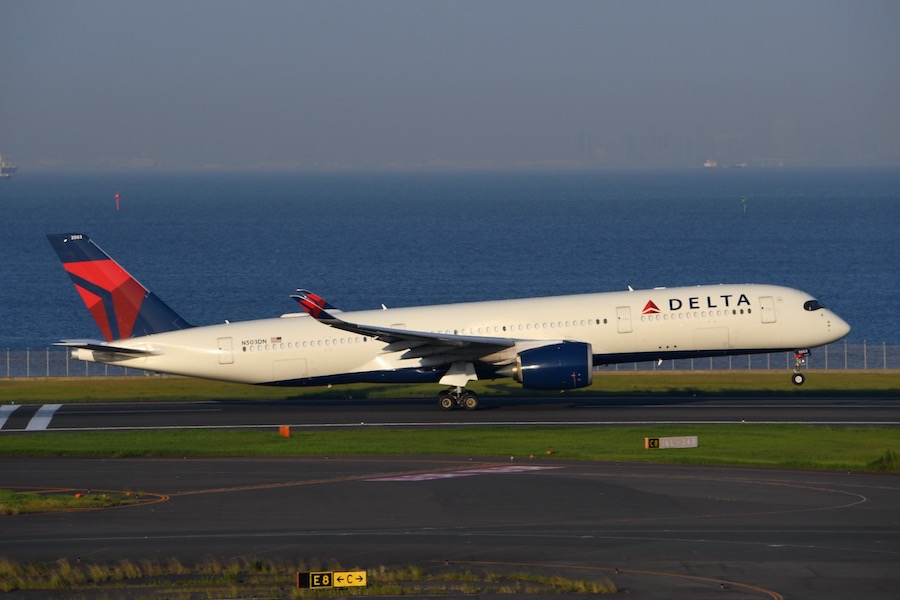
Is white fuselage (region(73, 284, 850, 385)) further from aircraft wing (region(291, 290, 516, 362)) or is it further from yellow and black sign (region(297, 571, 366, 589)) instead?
yellow and black sign (region(297, 571, 366, 589))

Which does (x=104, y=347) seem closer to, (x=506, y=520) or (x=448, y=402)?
(x=448, y=402)

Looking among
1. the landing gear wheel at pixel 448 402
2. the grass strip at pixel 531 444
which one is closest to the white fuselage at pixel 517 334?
the landing gear wheel at pixel 448 402

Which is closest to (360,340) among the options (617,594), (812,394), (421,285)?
(812,394)

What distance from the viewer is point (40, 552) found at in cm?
2739

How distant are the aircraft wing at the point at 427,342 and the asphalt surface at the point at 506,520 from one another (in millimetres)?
8542

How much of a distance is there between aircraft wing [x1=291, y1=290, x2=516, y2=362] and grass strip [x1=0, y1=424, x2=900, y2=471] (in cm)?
371

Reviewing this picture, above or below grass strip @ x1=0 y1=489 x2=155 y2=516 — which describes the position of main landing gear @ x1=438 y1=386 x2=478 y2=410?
above

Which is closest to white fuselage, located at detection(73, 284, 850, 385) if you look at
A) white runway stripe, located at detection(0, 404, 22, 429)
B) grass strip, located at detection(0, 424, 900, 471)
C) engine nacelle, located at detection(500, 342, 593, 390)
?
engine nacelle, located at detection(500, 342, 593, 390)

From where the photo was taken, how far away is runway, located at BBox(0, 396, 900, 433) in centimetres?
4781

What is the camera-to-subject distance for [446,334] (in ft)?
165

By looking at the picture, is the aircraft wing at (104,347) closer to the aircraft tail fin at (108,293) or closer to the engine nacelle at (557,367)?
the aircraft tail fin at (108,293)

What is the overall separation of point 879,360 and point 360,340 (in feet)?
114

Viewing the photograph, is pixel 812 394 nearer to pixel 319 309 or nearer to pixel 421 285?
pixel 319 309

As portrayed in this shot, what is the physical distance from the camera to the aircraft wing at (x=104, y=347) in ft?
162
